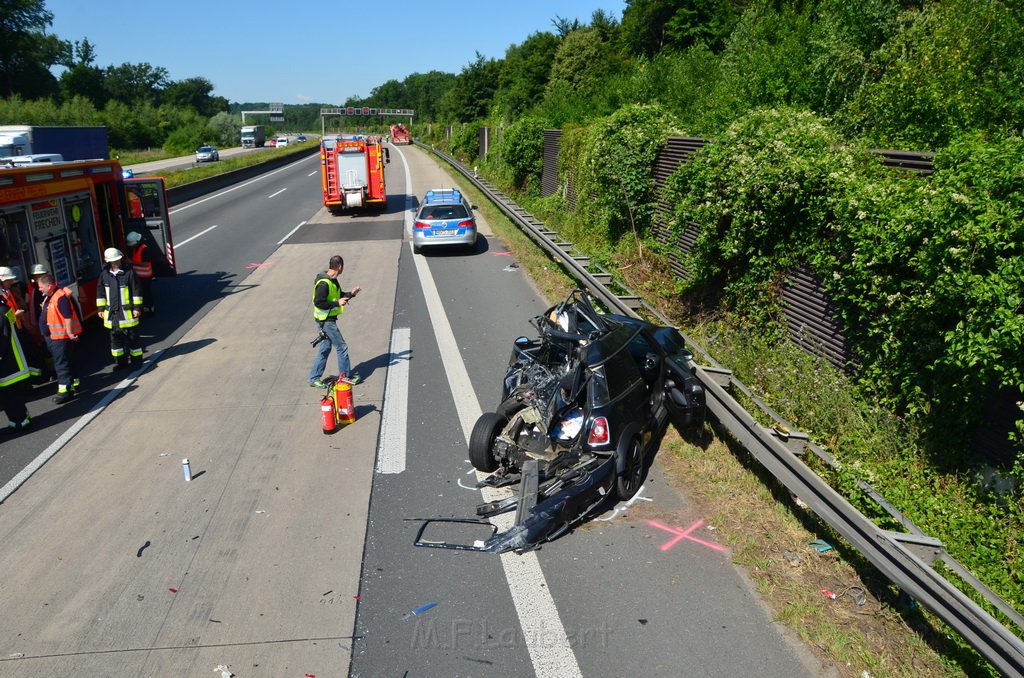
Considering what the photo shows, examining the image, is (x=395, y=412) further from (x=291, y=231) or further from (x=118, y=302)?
(x=291, y=231)

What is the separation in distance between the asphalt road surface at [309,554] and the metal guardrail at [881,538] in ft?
2.82

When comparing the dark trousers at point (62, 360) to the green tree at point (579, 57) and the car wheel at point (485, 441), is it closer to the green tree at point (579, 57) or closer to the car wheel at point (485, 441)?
the car wheel at point (485, 441)

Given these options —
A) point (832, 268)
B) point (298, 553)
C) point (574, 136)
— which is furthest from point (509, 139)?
point (298, 553)

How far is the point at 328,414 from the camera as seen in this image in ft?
27.2

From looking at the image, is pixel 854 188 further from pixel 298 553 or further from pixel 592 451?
pixel 298 553

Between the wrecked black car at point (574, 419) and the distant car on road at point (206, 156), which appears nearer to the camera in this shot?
the wrecked black car at point (574, 419)

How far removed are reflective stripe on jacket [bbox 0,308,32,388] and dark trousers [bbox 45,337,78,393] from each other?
53cm

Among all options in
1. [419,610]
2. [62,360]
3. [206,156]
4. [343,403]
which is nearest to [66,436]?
[62,360]

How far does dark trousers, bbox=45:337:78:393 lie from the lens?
30.4 feet

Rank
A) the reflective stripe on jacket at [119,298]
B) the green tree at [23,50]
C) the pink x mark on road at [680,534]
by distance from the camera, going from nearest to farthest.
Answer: the pink x mark on road at [680,534] → the reflective stripe on jacket at [119,298] → the green tree at [23,50]

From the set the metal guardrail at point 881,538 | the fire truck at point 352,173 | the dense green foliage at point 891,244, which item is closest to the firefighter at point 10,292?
the metal guardrail at point 881,538

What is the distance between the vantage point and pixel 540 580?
5.73 meters

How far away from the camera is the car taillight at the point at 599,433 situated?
22.1ft

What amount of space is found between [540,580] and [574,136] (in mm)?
18009
